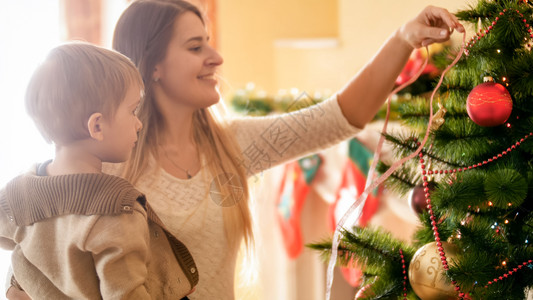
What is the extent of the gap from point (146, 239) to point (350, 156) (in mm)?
1386

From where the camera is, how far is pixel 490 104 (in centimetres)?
82

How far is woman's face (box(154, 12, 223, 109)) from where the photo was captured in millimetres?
1217

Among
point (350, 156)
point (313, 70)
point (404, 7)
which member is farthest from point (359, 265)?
point (313, 70)

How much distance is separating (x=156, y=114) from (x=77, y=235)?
498 mm

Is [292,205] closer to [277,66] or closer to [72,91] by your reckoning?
[277,66]

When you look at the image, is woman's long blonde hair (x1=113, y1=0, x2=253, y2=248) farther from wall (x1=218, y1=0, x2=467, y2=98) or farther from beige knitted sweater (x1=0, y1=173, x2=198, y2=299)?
wall (x1=218, y1=0, x2=467, y2=98)

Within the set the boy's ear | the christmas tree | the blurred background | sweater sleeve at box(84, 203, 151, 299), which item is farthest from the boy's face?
→ the blurred background

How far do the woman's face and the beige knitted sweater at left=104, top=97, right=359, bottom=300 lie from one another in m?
0.16

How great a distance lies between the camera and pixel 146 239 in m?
0.90

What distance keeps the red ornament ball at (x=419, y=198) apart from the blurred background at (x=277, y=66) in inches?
37.1

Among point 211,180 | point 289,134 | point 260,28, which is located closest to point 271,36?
point 260,28

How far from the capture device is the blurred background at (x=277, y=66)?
233cm

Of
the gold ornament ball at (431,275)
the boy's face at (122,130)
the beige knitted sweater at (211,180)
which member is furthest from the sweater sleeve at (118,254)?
the gold ornament ball at (431,275)

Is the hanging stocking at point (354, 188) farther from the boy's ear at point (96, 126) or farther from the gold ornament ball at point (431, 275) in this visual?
the boy's ear at point (96, 126)
